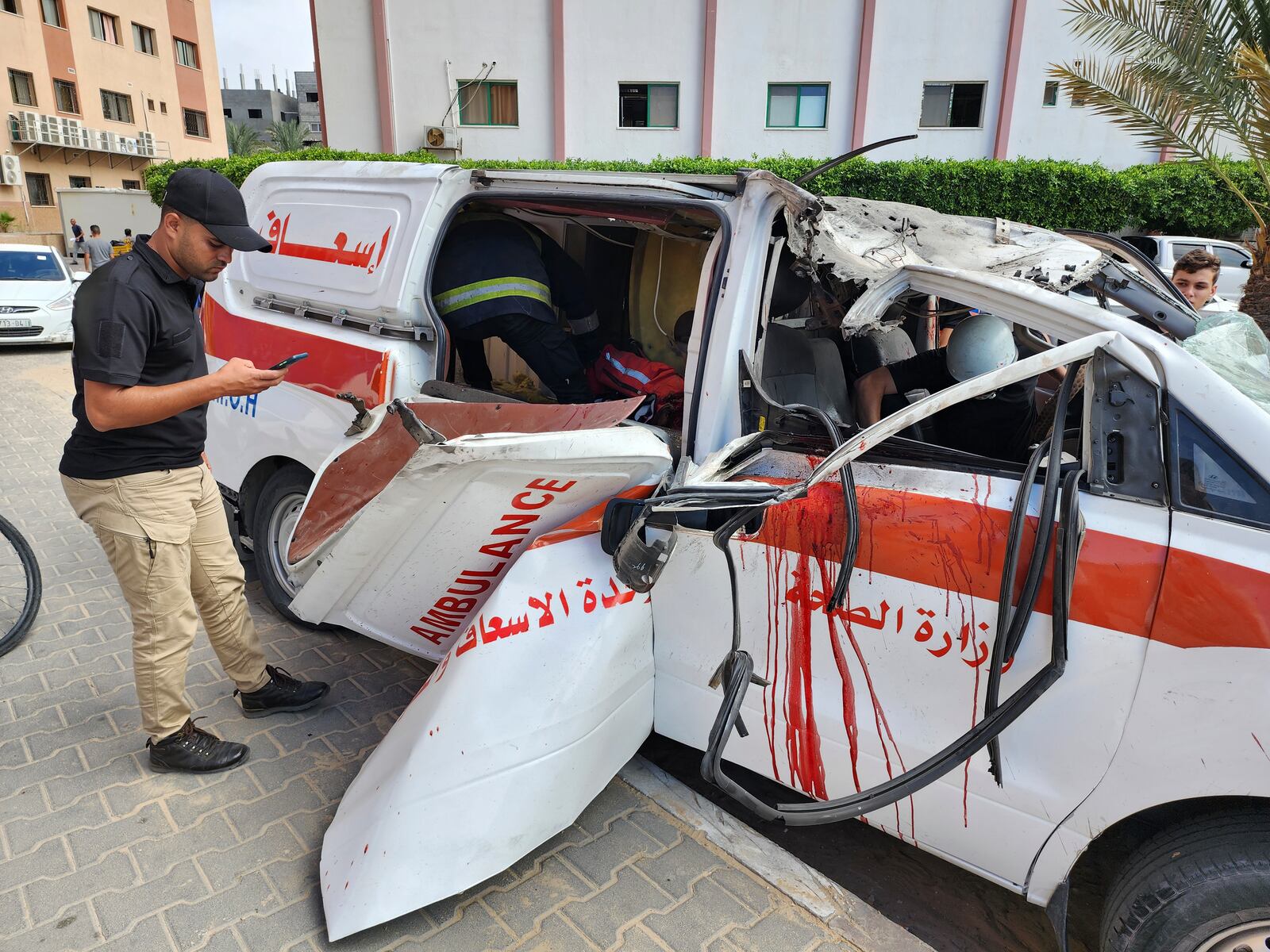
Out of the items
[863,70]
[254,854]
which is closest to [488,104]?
[863,70]

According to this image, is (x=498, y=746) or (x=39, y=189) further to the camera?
(x=39, y=189)

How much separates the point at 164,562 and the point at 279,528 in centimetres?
110

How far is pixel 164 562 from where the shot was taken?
2.52 metres

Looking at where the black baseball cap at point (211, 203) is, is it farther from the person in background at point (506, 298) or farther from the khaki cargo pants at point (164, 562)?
the person in background at point (506, 298)

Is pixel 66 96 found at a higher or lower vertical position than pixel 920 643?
higher

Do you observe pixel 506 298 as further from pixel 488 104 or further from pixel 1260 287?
pixel 488 104

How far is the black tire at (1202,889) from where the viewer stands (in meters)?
1.61

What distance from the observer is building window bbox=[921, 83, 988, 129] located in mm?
18859

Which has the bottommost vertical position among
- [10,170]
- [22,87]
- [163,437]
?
[163,437]

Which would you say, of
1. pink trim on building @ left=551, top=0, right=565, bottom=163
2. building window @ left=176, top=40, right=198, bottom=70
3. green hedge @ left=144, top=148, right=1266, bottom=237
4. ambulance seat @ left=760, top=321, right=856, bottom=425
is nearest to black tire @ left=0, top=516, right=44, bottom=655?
ambulance seat @ left=760, top=321, right=856, bottom=425

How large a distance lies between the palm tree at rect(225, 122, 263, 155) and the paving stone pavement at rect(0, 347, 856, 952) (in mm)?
54556

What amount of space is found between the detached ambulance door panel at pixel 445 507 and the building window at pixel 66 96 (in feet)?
122

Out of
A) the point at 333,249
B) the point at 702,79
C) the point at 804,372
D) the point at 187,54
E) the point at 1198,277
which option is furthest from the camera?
the point at 187,54

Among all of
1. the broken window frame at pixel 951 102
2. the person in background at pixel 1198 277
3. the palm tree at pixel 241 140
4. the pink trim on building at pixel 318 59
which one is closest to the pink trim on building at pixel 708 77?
the broken window frame at pixel 951 102
